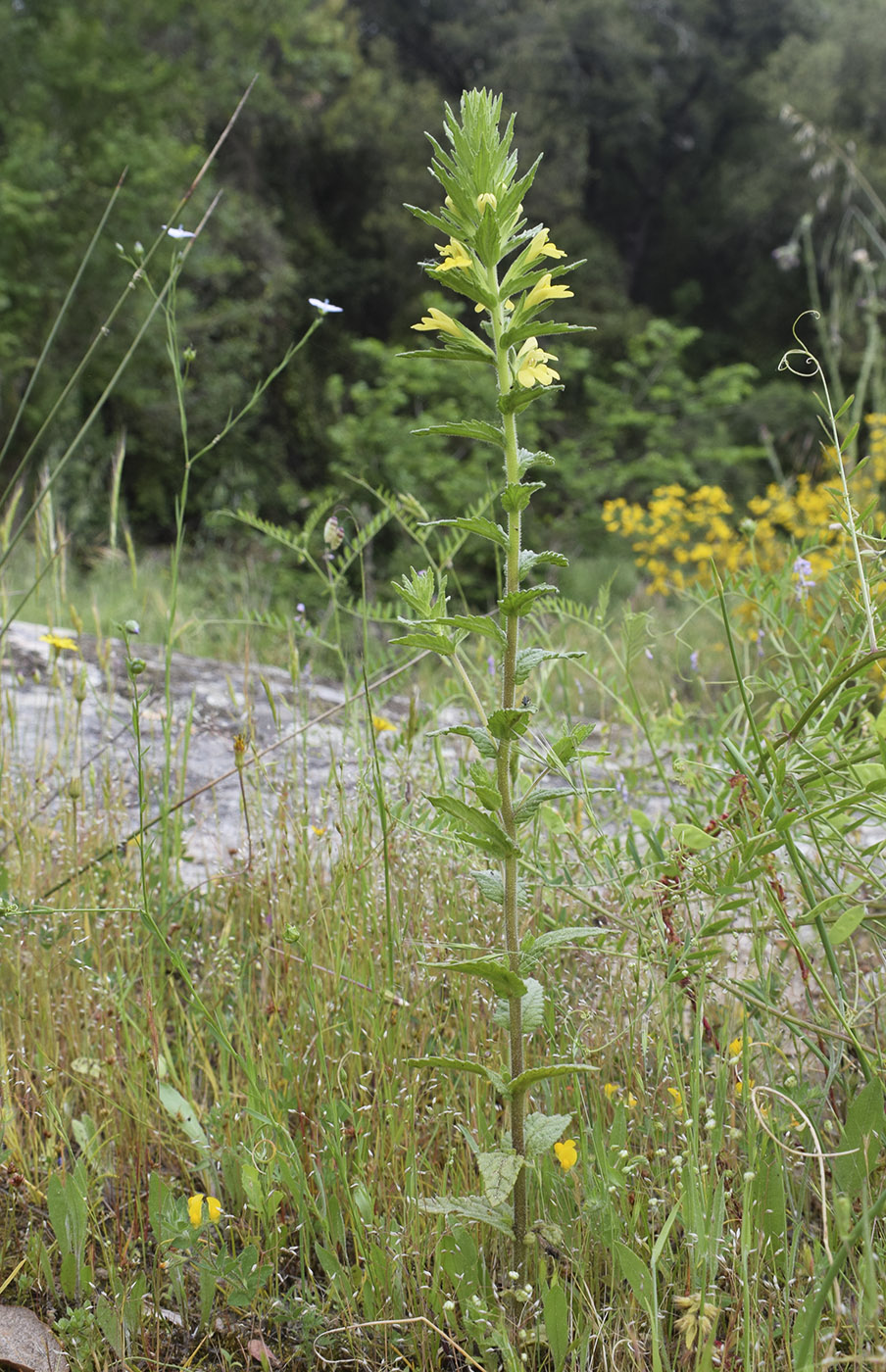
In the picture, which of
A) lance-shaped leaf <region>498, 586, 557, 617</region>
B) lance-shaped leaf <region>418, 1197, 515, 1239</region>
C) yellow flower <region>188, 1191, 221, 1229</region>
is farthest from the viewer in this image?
yellow flower <region>188, 1191, 221, 1229</region>

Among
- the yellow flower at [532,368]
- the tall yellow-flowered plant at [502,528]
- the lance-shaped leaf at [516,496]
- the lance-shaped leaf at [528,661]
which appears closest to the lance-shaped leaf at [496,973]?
the tall yellow-flowered plant at [502,528]

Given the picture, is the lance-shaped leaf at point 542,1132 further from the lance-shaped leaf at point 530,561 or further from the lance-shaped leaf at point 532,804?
the lance-shaped leaf at point 530,561

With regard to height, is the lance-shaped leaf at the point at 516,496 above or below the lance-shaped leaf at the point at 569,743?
above

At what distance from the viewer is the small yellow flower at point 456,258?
0.75m

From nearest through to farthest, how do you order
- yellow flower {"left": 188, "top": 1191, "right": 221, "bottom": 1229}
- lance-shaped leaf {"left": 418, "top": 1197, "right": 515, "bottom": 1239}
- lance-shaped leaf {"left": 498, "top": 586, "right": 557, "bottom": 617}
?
lance-shaped leaf {"left": 498, "top": 586, "right": 557, "bottom": 617} < lance-shaped leaf {"left": 418, "top": 1197, "right": 515, "bottom": 1239} < yellow flower {"left": 188, "top": 1191, "right": 221, "bottom": 1229}

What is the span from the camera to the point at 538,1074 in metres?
0.75

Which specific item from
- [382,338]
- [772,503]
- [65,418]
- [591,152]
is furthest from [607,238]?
[772,503]

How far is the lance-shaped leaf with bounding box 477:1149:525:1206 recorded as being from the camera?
0.75 meters

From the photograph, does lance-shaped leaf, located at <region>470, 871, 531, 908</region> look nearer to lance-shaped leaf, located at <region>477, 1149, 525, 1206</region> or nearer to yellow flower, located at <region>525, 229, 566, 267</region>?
lance-shaped leaf, located at <region>477, 1149, 525, 1206</region>

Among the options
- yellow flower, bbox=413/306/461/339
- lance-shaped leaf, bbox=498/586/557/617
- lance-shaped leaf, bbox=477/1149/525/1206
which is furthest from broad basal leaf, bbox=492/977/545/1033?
yellow flower, bbox=413/306/461/339

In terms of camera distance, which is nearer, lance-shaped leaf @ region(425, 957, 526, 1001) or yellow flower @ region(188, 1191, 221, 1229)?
lance-shaped leaf @ region(425, 957, 526, 1001)

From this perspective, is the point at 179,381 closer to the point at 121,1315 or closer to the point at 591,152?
the point at 121,1315

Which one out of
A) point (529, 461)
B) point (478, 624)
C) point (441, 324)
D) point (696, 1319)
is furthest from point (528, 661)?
point (696, 1319)

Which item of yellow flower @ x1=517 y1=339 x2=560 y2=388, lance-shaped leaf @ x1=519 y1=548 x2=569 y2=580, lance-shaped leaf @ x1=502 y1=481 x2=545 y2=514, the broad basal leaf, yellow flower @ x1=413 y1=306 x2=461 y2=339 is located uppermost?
yellow flower @ x1=413 y1=306 x2=461 y2=339
